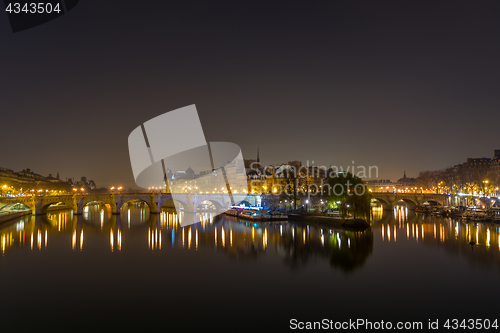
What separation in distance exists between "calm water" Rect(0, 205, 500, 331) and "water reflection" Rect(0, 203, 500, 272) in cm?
17

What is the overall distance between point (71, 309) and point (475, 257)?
25322mm

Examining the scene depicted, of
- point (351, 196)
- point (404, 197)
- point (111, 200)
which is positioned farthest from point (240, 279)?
point (404, 197)

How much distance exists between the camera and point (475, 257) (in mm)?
23375

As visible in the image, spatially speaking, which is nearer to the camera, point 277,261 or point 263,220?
point 277,261

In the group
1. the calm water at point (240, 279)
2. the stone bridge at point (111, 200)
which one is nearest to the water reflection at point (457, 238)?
the calm water at point (240, 279)

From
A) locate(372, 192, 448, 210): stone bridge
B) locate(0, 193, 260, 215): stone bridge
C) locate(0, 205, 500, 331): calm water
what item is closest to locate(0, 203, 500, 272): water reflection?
locate(0, 205, 500, 331): calm water

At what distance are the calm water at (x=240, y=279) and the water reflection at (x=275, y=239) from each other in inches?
6.5

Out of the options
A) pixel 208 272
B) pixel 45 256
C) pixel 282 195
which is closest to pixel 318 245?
pixel 208 272

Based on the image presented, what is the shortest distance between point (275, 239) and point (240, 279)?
13325 mm

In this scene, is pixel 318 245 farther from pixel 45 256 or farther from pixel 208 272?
pixel 45 256

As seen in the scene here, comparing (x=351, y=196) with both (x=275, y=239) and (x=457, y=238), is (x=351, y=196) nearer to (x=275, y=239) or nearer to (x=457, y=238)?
(x=457, y=238)

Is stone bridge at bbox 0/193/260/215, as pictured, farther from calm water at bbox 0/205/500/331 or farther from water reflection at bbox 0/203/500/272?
calm water at bbox 0/205/500/331

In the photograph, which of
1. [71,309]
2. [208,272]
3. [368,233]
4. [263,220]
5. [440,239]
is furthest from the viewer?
[263,220]

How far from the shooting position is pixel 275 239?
3203 cm
